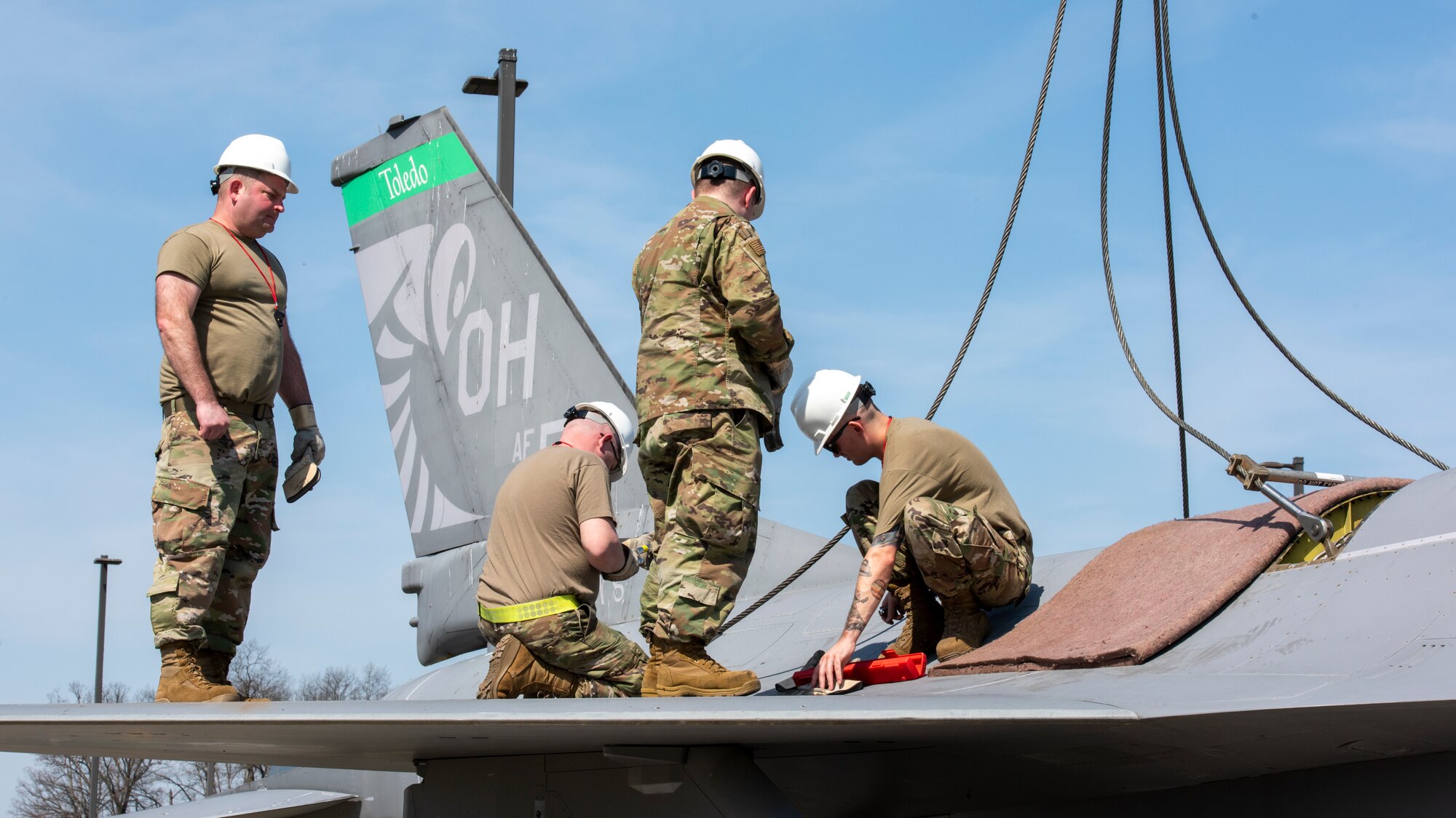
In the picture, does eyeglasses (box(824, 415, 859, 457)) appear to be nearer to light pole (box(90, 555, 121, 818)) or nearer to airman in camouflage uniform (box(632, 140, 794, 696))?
airman in camouflage uniform (box(632, 140, 794, 696))

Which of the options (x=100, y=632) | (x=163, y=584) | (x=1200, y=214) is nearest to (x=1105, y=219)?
(x=1200, y=214)

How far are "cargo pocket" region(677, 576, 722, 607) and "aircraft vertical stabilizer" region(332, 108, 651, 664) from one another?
275cm

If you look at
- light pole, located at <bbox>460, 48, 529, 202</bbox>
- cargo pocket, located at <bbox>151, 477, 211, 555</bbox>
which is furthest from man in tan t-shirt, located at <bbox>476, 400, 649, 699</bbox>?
light pole, located at <bbox>460, 48, 529, 202</bbox>

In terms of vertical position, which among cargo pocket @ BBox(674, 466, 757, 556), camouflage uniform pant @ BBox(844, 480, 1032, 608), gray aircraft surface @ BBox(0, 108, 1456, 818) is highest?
cargo pocket @ BBox(674, 466, 757, 556)

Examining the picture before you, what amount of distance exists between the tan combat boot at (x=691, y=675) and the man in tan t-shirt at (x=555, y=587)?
0.33 m

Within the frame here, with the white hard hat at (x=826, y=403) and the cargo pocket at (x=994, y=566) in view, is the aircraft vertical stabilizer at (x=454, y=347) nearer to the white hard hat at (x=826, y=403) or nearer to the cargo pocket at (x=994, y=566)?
the white hard hat at (x=826, y=403)

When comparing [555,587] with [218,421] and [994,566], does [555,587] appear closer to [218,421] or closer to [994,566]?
[218,421]

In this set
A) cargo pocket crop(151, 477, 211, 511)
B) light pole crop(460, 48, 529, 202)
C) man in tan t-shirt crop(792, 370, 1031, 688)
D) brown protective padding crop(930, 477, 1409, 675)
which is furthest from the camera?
light pole crop(460, 48, 529, 202)

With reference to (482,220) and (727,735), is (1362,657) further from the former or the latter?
(482,220)

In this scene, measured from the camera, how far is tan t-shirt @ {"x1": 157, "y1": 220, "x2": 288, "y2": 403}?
14.4 feet

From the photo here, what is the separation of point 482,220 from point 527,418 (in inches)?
52.4

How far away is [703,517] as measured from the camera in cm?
394

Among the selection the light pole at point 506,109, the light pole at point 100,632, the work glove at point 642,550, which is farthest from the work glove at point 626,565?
the light pole at point 100,632

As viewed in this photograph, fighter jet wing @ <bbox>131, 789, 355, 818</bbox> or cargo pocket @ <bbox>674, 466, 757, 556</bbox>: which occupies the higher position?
cargo pocket @ <bbox>674, 466, 757, 556</bbox>
